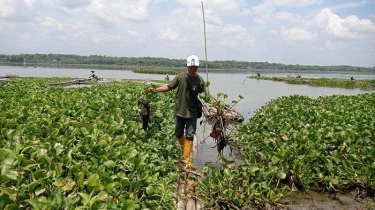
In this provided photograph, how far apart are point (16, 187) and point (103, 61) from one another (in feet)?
615

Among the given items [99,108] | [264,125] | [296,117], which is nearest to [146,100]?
[99,108]

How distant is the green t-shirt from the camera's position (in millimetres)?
6129

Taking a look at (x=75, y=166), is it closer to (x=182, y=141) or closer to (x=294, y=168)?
(x=182, y=141)

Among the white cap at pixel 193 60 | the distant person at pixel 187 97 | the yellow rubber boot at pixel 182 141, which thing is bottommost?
the yellow rubber boot at pixel 182 141

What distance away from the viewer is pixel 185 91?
611cm

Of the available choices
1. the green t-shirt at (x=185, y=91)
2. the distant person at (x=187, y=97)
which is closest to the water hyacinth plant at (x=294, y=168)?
the distant person at (x=187, y=97)

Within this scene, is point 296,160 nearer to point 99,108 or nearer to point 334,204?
point 334,204

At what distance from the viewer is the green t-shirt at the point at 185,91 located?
6.13m

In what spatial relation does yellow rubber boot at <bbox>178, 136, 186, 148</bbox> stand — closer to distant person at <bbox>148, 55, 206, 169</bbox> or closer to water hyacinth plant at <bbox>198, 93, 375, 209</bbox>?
distant person at <bbox>148, 55, 206, 169</bbox>

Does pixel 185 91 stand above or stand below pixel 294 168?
above

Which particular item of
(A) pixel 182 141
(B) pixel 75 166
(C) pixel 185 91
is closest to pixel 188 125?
(A) pixel 182 141

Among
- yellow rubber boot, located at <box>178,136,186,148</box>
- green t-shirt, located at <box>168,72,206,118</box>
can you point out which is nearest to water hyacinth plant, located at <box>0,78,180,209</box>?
green t-shirt, located at <box>168,72,206,118</box>

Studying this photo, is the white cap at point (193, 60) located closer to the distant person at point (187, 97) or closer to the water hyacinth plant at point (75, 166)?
the distant person at point (187, 97)

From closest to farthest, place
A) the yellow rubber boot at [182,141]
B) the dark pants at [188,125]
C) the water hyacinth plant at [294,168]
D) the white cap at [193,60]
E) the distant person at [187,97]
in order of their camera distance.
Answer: the water hyacinth plant at [294,168], the white cap at [193,60], the distant person at [187,97], the dark pants at [188,125], the yellow rubber boot at [182,141]
